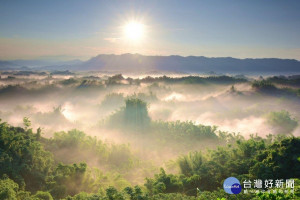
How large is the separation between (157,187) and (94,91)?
99189 mm

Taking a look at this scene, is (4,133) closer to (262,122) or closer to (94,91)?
(262,122)

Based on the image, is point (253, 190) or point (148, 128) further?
point (148, 128)

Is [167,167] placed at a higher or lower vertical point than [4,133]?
lower

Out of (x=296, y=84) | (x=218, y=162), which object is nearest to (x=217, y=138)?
(x=218, y=162)

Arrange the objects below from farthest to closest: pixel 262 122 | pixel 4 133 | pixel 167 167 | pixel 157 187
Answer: pixel 262 122 < pixel 167 167 < pixel 4 133 < pixel 157 187

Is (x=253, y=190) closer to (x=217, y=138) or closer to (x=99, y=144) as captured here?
(x=99, y=144)

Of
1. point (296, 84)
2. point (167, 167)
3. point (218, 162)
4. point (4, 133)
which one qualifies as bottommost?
point (167, 167)

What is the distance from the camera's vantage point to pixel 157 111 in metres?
53.0

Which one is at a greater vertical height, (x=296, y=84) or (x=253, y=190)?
(x=296, y=84)

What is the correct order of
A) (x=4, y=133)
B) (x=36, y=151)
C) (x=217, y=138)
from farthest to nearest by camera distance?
1. (x=217, y=138)
2. (x=36, y=151)
3. (x=4, y=133)

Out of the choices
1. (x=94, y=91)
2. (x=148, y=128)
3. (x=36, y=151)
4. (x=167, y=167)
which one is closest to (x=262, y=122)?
(x=148, y=128)

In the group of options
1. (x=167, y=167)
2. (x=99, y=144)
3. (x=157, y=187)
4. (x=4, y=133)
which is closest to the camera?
(x=157, y=187)

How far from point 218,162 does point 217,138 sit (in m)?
16.1

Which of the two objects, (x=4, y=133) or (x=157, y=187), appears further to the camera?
(x=4, y=133)
